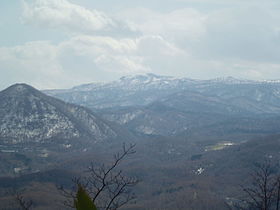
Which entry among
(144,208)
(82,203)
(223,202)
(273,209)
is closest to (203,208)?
(223,202)

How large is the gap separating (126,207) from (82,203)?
7282 inches

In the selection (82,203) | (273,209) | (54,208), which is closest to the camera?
(82,203)

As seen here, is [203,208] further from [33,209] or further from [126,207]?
[33,209]

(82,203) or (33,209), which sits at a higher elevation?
(82,203)

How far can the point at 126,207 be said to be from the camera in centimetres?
19500

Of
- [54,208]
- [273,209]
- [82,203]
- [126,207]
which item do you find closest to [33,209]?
[54,208]

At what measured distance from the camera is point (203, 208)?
7830 inches

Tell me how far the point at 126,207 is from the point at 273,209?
2631 inches

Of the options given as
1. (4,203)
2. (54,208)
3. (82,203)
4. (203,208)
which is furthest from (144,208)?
(82,203)

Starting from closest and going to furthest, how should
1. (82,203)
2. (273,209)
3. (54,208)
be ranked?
(82,203)
(273,209)
(54,208)

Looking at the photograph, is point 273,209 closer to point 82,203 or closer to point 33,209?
point 33,209

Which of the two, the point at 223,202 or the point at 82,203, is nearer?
the point at 82,203

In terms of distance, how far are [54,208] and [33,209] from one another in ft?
27.0

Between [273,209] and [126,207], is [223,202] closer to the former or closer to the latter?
[126,207]
